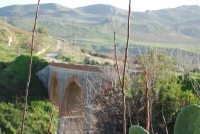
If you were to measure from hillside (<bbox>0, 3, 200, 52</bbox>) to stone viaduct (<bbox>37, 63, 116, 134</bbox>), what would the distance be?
2.75m

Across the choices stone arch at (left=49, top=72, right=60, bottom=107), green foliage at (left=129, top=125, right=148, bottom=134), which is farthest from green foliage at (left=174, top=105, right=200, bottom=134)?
stone arch at (left=49, top=72, right=60, bottom=107)

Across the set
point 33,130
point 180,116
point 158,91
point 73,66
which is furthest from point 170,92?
point 33,130

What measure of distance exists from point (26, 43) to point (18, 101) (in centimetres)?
1701

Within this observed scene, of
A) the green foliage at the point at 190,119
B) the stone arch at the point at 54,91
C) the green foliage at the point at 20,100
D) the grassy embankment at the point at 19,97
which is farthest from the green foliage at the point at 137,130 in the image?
the stone arch at the point at 54,91

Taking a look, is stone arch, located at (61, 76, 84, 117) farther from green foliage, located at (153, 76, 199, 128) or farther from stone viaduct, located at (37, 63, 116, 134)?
green foliage, located at (153, 76, 199, 128)

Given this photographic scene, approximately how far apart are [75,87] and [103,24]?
7837 centimetres

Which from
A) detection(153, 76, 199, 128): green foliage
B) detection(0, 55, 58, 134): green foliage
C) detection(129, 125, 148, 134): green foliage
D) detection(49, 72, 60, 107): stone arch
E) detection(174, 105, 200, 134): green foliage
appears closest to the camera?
Answer: detection(129, 125, 148, 134): green foliage

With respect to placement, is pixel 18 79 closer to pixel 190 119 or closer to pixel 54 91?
pixel 54 91

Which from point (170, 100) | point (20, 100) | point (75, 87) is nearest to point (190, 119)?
point (170, 100)

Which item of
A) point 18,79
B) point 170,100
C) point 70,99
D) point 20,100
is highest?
point 170,100

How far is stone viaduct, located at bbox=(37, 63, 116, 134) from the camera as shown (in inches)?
705

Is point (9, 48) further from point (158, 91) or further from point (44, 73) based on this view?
point (158, 91)

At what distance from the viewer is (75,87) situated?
26.2 metres

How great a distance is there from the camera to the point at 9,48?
4450cm
